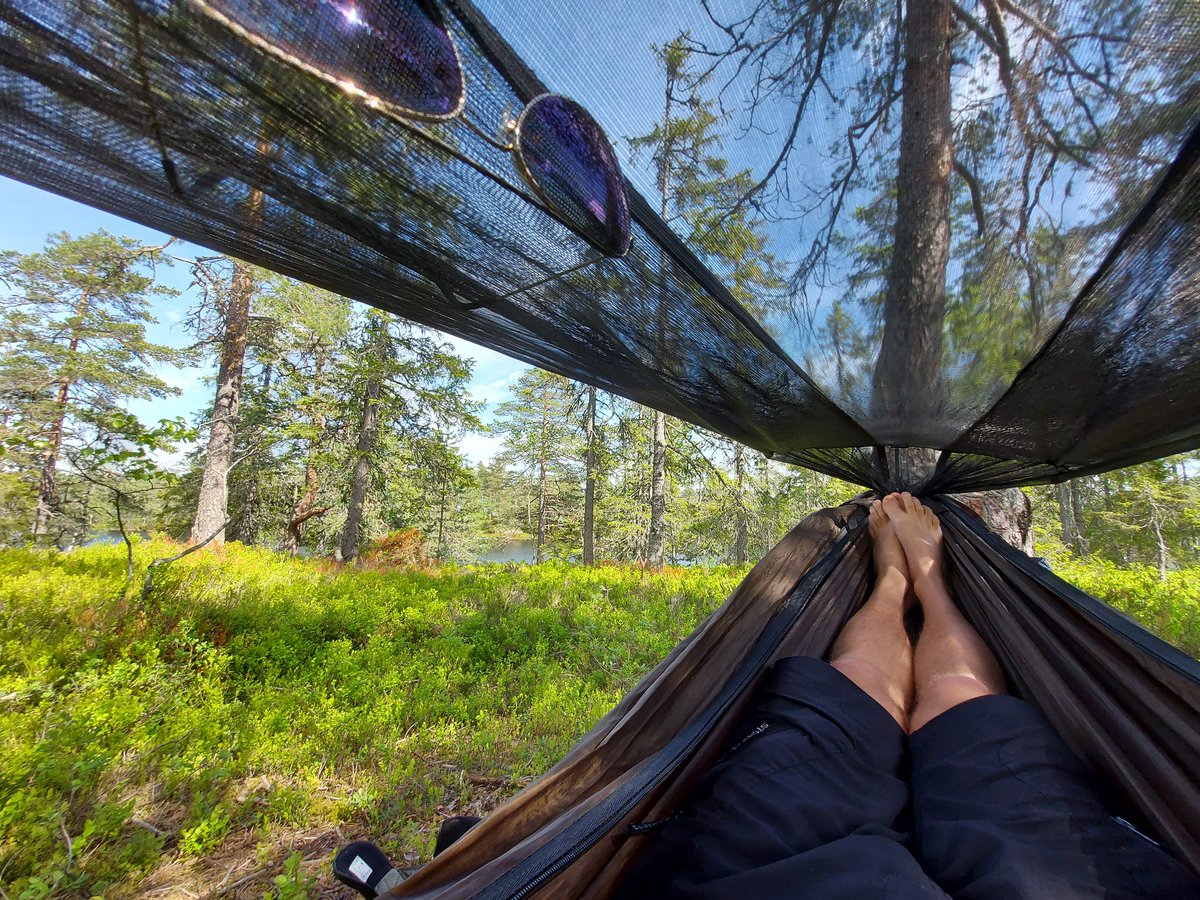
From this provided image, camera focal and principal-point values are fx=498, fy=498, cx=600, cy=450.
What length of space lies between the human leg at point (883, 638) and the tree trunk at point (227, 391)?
7.89m

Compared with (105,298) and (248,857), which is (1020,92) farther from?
(105,298)

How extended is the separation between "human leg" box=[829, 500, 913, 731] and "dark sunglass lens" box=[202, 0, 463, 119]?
165cm

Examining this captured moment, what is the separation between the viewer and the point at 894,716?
4.41 ft

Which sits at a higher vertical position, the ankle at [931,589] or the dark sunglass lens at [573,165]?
the dark sunglass lens at [573,165]

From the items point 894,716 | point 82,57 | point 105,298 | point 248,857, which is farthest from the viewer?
point 105,298

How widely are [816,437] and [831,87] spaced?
4.20ft

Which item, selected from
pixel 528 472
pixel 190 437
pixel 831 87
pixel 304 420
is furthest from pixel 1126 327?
pixel 528 472

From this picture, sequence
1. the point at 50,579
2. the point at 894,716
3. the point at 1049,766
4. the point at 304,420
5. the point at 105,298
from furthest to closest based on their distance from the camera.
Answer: the point at 105,298 → the point at 304,420 → the point at 50,579 → the point at 894,716 → the point at 1049,766

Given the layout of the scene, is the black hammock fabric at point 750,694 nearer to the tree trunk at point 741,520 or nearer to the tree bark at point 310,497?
the tree trunk at point 741,520

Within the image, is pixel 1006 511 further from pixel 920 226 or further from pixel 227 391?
pixel 227 391

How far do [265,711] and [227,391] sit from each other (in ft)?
21.6

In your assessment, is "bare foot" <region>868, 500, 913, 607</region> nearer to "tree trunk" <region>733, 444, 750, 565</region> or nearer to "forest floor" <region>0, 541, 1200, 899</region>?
"forest floor" <region>0, 541, 1200, 899</region>

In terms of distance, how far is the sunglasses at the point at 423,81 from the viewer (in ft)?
2.09

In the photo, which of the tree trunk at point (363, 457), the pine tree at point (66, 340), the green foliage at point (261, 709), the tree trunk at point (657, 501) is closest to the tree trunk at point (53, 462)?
the pine tree at point (66, 340)
